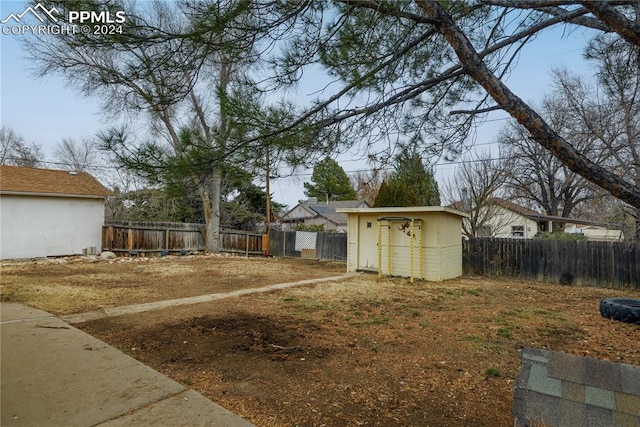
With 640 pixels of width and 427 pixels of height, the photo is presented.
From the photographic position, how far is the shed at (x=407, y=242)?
895 cm

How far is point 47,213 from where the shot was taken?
38.4ft

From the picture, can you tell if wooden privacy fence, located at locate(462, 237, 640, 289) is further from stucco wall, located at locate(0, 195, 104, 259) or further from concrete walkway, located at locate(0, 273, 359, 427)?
stucco wall, located at locate(0, 195, 104, 259)

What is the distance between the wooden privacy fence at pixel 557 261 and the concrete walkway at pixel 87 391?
9544 millimetres

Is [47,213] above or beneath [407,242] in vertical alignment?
above

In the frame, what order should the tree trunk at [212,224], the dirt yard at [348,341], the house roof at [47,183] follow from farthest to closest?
1. the tree trunk at [212,224]
2. the house roof at [47,183]
3. the dirt yard at [348,341]

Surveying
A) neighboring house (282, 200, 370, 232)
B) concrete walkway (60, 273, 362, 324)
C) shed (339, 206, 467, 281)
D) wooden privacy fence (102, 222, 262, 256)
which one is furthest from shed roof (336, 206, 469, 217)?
neighboring house (282, 200, 370, 232)

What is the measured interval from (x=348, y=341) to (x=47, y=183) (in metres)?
13.2

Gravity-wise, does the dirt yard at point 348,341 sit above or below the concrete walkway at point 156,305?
below

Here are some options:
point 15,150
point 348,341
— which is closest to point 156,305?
point 348,341

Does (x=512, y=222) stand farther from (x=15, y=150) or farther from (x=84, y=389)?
(x=15, y=150)

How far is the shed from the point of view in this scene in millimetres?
8953

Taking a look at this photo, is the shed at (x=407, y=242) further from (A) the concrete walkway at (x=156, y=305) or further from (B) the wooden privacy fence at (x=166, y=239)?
(B) the wooden privacy fence at (x=166, y=239)

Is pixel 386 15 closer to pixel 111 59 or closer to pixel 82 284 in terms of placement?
pixel 111 59

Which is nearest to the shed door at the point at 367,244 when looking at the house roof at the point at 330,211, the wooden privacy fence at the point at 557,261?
the wooden privacy fence at the point at 557,261
